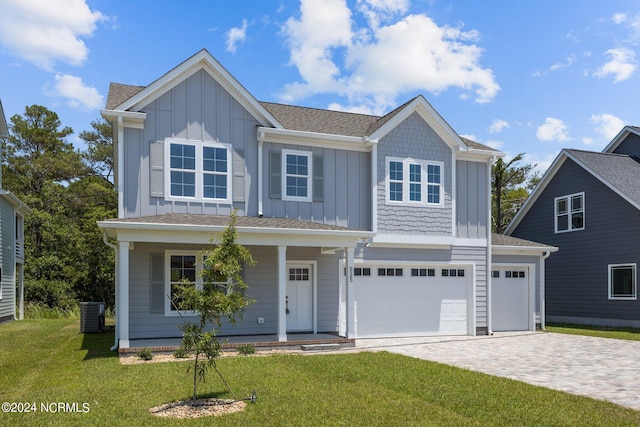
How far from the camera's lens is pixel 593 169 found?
22.1m

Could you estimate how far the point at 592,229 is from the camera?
22.3 m

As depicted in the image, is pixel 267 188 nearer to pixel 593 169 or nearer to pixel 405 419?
pixel 405 419

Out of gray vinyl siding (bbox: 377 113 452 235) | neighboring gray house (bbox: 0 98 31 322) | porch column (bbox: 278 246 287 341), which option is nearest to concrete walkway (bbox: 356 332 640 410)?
porch column (bbox: 278 246 287 341)

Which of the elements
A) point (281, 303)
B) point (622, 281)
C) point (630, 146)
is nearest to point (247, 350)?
point (281, 303)

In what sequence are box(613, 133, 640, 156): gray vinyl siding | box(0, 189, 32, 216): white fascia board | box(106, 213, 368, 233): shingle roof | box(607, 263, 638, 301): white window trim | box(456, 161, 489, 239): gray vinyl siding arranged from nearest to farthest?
box(106, 213, 368, 233): shingle roof
box(456, 161, 489, 239): gray vinyl siding
box(607, 263, 638, 301): white window trim
box(0, 189, 32, 216): white fascia board
box(613, 133, 640, 156): gray vinyl siding

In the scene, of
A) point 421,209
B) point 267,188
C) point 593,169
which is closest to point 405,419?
point 267,188

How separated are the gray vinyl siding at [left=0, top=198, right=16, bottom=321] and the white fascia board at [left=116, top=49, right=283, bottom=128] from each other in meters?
11.9

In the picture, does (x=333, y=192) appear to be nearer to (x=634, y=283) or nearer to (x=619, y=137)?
(x=634, y=283)

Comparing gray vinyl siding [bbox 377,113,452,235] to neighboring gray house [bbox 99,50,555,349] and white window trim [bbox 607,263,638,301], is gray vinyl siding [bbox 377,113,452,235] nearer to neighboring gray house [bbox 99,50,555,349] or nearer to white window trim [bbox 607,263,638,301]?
neighboring gray house [bbox 99,50,555,349]

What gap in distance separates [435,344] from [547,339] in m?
3.89

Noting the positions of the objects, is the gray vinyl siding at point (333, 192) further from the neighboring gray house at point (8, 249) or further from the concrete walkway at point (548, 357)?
the neighboring gray house at point (8, 249)

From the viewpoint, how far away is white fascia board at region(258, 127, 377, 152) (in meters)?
15.7

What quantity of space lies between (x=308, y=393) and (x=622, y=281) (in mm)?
17010

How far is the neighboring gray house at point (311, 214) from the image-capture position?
14.3 metres
